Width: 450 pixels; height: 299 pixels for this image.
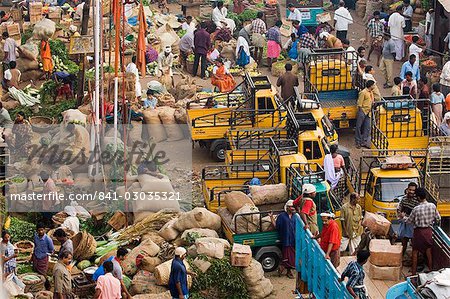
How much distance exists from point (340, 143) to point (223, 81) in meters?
3.19

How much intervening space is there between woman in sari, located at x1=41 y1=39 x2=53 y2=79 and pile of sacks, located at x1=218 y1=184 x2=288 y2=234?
947cm

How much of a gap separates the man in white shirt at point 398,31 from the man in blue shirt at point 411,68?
13.0 feet

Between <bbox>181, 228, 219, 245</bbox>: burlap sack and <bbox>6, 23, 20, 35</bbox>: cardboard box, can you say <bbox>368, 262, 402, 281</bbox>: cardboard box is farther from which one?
<bbox>6, 23, 20, 35</bbox>: cardboard box

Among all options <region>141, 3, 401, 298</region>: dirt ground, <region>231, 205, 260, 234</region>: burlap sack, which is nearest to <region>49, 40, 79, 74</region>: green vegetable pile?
<region>141, 3, 401, 298</region>: dirt ground

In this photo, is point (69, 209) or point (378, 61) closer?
point (69, 209)

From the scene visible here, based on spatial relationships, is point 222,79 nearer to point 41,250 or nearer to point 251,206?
point 251,206

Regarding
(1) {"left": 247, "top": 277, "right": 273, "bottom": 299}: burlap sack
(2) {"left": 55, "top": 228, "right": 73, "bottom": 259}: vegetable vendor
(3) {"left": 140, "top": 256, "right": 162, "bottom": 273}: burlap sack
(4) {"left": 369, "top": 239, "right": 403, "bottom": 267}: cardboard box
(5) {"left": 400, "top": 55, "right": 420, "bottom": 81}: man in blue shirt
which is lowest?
(1) {"left": 247, "top": 277, "right": 273, "bottom": 299}: burlap sack

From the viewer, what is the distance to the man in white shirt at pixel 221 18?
2897cm

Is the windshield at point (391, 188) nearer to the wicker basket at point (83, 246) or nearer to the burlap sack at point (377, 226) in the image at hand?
the burlap sack at point (377, 226)

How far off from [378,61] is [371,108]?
7.77m

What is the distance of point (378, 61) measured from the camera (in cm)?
2714

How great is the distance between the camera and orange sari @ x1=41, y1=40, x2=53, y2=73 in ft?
79.9

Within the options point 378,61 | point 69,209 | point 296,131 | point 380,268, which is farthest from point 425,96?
point 380,268

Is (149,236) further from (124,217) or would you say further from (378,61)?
(378,61)
